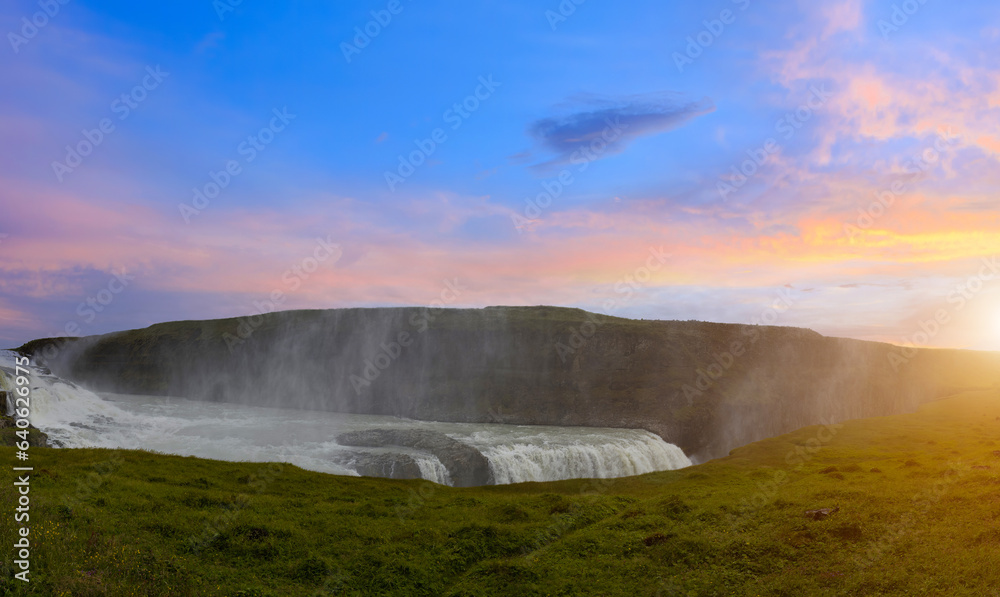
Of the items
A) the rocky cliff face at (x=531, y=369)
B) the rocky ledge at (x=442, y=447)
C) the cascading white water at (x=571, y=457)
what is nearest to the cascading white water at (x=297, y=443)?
the cascading white water at (x=571, y=457)

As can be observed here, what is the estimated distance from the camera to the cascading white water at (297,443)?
57656 millimetres

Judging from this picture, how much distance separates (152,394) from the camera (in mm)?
143375

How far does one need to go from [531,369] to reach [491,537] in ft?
337

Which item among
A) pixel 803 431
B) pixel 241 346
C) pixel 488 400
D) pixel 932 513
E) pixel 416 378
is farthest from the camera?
pixel 241 346

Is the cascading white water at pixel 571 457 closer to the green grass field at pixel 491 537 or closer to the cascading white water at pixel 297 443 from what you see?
the cascading white water at pixel 297 443

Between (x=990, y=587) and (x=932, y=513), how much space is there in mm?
7287

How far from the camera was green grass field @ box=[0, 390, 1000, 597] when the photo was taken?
845 inches

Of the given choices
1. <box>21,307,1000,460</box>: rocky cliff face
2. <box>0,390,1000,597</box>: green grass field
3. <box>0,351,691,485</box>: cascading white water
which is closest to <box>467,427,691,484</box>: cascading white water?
<box>0,351,691,485</box>: cascading white water

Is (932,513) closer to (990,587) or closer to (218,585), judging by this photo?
(990,587)

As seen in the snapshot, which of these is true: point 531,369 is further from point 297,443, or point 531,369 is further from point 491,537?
point 491,537

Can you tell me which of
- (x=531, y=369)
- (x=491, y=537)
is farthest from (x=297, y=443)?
(x=531, y=369)

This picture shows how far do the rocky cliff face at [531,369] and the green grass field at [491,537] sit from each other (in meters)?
74.6

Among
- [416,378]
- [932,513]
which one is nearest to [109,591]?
[932,513]

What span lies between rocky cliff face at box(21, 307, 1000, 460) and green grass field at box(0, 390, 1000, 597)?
74.6m
